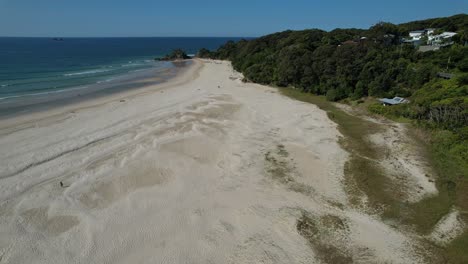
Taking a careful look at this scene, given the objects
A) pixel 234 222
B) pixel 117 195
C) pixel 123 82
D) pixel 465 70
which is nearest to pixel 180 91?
pixel 123 82

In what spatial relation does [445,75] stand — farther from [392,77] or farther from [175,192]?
[175,192]

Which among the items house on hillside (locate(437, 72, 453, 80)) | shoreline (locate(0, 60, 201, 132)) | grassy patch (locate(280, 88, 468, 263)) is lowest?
grassy patch (locate(280, 88, 468, 263))

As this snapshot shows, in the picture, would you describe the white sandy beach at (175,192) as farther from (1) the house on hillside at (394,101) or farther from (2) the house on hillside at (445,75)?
(2) the house on hillside at (445,75)

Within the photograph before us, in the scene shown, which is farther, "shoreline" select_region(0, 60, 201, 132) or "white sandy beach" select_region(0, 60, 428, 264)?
"shoreline" select_region(0, 60, 201, 132)

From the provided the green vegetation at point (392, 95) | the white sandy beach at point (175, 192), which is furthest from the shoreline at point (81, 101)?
the green vegetation at point (392, 95)

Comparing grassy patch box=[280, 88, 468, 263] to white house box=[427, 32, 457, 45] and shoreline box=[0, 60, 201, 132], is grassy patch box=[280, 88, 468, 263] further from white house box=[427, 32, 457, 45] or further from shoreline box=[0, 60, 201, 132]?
white house box=[427, 32, 457, 45]

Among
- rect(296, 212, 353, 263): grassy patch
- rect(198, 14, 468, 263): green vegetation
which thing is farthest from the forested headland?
rect(296, 212, 353, 263): grassy patch
